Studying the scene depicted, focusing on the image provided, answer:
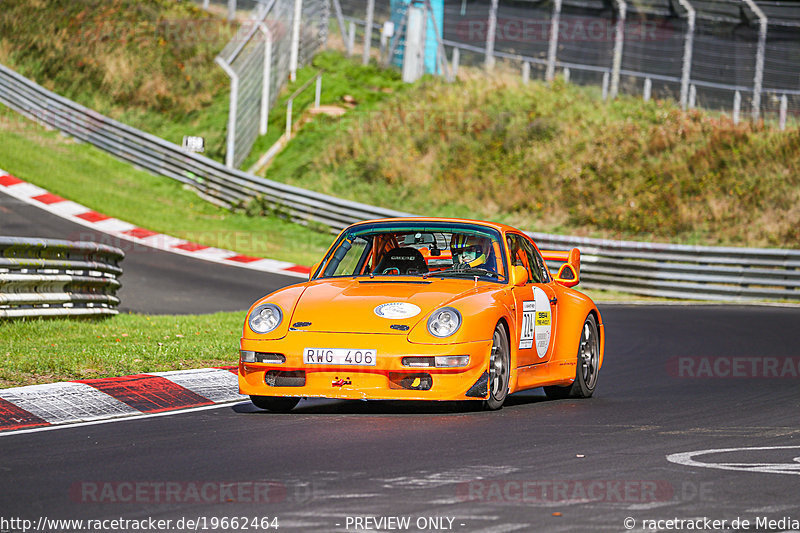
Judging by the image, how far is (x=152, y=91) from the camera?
37.0 m

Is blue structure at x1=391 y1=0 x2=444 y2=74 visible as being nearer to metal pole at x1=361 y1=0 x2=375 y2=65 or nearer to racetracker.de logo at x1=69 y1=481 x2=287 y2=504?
metal pole at x1=361 y1=0 x2=375 y2=65

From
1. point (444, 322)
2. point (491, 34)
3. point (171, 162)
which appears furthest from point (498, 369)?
point (491, 34)

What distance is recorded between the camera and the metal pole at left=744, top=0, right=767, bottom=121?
1140 inches

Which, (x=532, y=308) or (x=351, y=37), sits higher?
(x=351, y=37)

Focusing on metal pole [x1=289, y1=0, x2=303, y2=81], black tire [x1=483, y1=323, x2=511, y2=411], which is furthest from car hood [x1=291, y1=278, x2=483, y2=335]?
metal pole [x1=289, y1=0, x2=303, y2=81]

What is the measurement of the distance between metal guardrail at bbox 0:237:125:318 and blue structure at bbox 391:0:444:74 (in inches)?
854

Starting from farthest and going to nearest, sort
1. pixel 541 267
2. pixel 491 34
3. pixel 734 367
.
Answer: pixel 491 34, pixel 734 367, pixel 541 267

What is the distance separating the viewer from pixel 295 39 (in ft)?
118

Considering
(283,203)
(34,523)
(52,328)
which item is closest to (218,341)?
(52,328)

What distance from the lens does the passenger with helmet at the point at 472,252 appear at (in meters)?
9.17

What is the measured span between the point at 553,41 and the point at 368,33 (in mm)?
6489

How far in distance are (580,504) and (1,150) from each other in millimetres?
27248

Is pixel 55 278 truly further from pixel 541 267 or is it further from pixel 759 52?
pixel 759 52

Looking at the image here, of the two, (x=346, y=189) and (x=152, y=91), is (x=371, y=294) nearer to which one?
(x=346, y=189)
